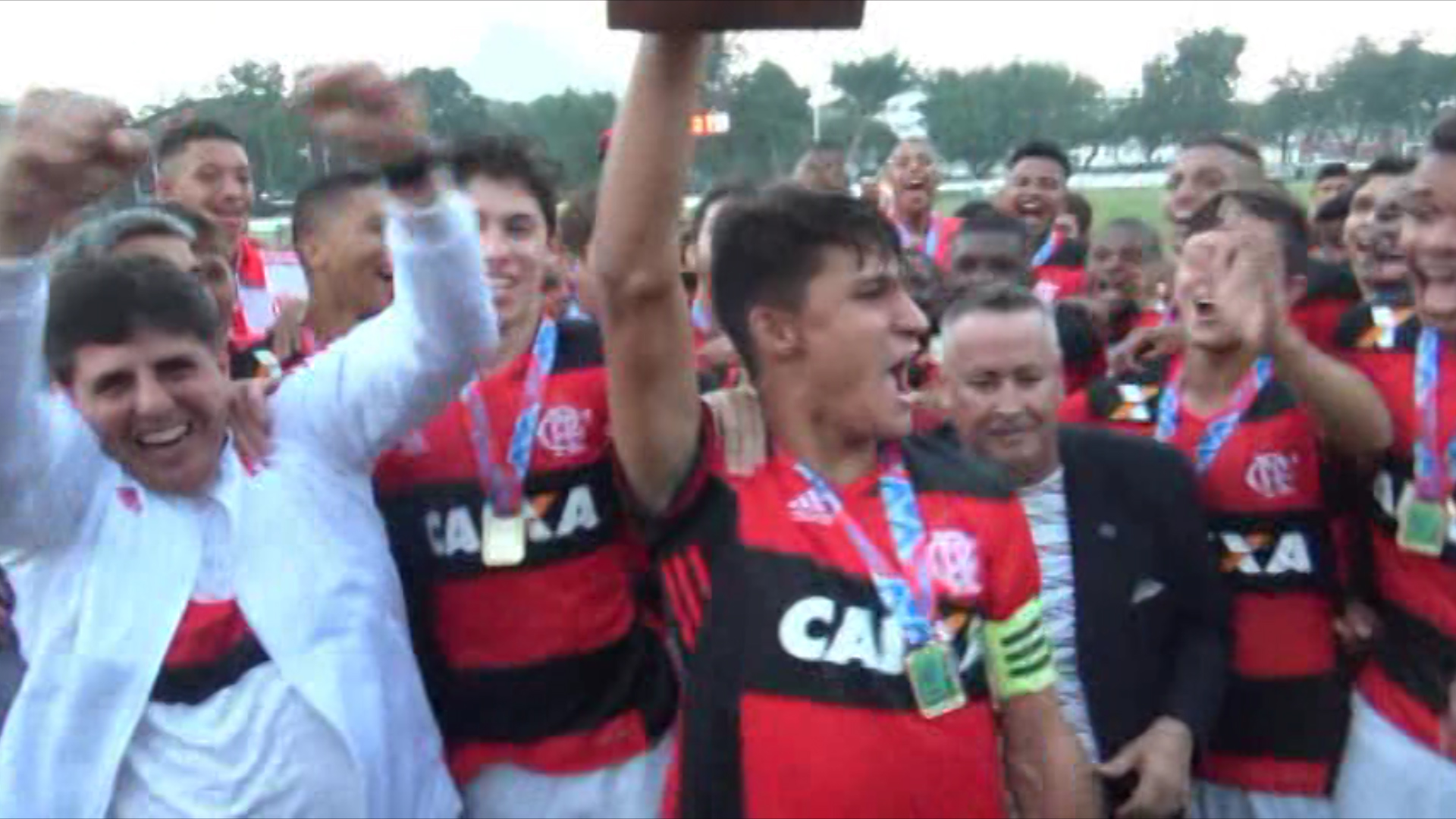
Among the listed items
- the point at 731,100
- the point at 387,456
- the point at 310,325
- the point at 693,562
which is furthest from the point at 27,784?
the point at 731,100

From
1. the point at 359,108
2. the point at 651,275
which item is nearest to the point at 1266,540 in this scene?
the point at 651,275

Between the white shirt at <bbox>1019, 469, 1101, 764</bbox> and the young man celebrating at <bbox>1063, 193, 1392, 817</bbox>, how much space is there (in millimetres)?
518

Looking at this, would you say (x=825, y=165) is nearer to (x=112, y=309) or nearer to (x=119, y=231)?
(x=119, y=231)

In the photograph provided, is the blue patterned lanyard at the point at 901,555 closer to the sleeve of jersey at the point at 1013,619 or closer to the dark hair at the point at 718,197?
the sleeve of jersey at the point at 1013,619

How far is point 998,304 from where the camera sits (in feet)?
10.5

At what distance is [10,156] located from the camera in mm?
2213

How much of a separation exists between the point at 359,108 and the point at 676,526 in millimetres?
840

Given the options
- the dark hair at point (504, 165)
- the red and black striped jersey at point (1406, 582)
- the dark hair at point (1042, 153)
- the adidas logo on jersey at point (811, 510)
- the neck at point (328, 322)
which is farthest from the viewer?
the dark hair at point (1042, 153)

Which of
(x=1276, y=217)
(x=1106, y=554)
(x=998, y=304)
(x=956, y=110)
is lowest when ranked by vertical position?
(x=956, y=110)

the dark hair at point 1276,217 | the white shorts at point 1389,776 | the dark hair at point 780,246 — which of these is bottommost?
the white shorts at point 1389,776

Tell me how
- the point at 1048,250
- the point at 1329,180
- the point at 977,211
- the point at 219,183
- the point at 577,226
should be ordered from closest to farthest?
the point at 577,226
the point at 219,183
the point at 977,211
the point at 1048,250
the point at 1329,180

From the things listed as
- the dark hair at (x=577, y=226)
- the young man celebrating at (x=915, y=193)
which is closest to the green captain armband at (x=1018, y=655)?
the dark hair at (x=577, y=226)

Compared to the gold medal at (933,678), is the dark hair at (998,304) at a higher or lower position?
higher

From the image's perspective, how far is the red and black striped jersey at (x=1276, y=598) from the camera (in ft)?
11.1
